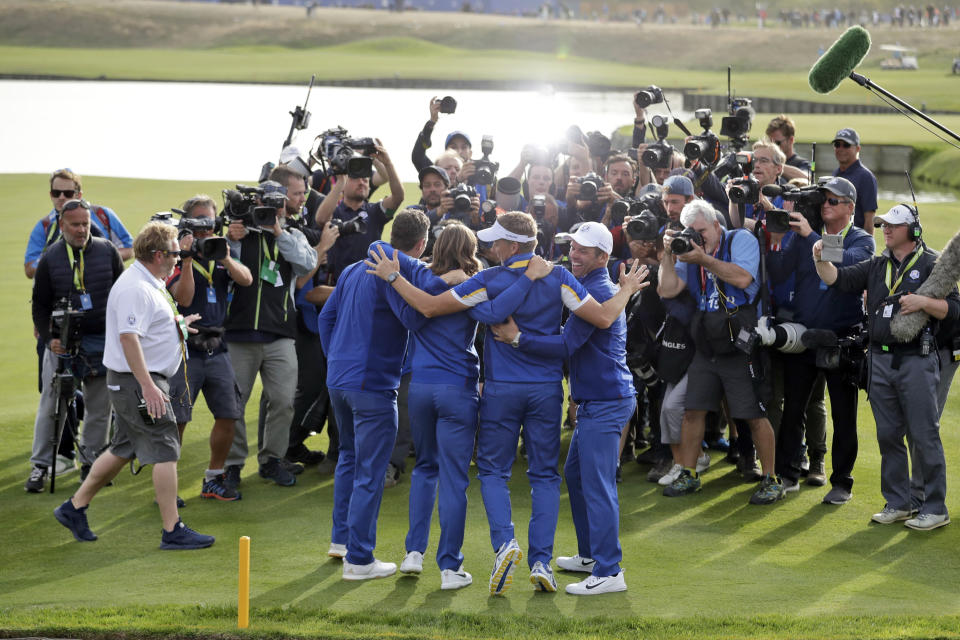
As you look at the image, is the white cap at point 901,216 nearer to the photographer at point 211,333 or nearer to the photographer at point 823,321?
the photographer at point 823,321

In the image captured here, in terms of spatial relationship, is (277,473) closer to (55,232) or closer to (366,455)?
(366,455)

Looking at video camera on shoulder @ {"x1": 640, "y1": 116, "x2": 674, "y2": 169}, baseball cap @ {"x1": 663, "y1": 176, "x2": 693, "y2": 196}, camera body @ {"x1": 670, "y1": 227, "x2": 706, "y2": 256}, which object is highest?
video camera on shoulder @ {"x1": 640, "y1": 116, "x2": 674, "y2": 169}

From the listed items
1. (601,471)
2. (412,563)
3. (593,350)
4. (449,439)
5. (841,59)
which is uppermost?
(841,59)

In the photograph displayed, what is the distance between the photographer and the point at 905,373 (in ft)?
24.7

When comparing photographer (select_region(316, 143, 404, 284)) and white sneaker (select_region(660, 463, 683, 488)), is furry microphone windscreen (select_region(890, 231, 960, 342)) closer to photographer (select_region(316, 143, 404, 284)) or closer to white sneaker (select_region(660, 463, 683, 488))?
white sneaker (select_region(660, 463, 683, 488))

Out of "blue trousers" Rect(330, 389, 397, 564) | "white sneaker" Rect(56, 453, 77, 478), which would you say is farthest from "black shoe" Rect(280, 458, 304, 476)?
"blue trousers" Rect(330, 389, 397, 564)

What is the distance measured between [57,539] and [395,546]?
2156 mm

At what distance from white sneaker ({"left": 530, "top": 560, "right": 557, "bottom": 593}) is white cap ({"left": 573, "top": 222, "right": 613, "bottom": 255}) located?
1782mm

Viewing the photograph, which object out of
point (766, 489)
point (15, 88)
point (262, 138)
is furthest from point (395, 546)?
point (15, 88)

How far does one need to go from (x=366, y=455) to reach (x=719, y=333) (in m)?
2.77

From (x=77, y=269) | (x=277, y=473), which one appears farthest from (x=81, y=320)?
(x=277, y=473)

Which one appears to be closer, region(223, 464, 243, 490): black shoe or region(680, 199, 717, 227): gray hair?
region(680, 199, 717, 227): gray hair

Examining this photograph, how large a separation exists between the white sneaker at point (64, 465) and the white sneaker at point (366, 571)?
329cm

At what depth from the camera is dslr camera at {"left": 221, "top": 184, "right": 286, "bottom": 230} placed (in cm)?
812
